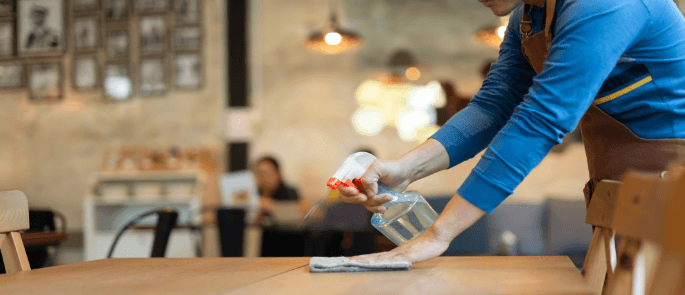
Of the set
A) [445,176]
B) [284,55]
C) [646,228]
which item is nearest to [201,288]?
[646,228]

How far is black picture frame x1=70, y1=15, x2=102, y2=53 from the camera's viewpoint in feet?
19.4

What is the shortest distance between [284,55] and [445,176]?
223 centimetres

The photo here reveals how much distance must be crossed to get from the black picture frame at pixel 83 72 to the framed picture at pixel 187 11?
1.10m

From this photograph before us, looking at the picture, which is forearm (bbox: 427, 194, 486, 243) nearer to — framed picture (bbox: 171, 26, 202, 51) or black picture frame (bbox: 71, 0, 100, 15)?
framed picture (bbox: 171, 26, 202, 51)

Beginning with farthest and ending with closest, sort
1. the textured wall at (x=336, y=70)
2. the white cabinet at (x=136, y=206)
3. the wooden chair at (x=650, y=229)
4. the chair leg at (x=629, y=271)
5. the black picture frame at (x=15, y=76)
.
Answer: the black picture frame at (x=15, y=76), the textured wall at (x=336, y=70), the white cabinet at (x=136, y=206), the chair leg at (x=629, y=271), the wooden chair at (x=650, y=229)

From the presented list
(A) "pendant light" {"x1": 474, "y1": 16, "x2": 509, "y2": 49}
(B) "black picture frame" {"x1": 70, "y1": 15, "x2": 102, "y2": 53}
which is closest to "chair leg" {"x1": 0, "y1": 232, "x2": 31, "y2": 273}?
(A) "pendant light" {"x1": 474, "y1": 16, "x2": 509, "y2": 49}

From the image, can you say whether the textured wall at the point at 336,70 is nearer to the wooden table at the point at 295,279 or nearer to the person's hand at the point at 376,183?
the person's hand at the point at 376,183

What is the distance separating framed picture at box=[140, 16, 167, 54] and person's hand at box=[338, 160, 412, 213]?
535 centimetres

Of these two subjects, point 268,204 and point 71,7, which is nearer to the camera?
point 268,204

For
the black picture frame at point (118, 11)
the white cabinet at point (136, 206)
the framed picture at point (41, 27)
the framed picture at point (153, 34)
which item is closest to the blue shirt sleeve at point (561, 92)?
the white cabinet at point (136, 206)

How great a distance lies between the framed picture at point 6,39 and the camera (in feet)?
19.8

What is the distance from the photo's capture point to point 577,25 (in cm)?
83

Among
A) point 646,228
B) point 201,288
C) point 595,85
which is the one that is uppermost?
point 595,85

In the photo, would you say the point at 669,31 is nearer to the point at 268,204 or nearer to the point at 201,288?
the point at 201,288
